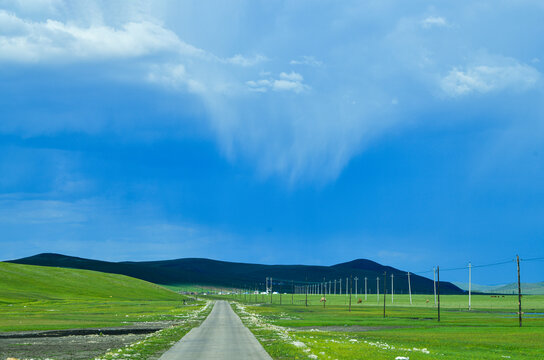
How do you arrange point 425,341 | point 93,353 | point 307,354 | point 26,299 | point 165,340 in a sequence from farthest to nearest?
point 26,299, point 425,341, point 165,340, point 93,353, point 307,354

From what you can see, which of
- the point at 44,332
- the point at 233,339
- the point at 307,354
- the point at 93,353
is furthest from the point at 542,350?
the point at 44,332

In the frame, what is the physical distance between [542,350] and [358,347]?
17015mm

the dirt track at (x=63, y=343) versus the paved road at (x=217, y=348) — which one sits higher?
the paved road at (x=217, y=348)

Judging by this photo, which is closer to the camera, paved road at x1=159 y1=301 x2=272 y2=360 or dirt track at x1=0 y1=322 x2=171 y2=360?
paved road at x1=159 y1=301 x2=272 y2=360

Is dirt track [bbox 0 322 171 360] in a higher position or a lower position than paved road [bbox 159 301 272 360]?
lower

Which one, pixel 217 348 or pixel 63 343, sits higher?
pixel 217 348

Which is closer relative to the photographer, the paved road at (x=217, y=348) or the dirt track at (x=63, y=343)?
the paved road at (x=217, y=348)

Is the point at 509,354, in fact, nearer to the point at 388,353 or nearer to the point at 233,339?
the point at 388,353

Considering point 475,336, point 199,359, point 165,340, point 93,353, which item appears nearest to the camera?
point 199,359

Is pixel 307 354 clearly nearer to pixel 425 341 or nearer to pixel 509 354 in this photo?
pixel 509 354

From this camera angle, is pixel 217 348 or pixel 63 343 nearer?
pixel 217 348

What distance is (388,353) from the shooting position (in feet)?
144

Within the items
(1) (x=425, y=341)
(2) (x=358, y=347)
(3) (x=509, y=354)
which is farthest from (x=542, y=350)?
(2) (x=358, y=347)

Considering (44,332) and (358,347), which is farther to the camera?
(44,332)
